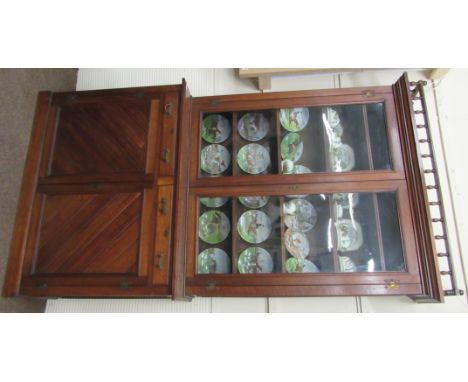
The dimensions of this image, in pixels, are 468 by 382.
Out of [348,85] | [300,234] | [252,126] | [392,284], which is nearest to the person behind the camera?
[392,284]

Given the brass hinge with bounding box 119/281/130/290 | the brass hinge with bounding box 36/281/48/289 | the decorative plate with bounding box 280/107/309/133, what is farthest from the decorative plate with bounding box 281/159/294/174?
the brass hinge with bounding box 36/281/48/289

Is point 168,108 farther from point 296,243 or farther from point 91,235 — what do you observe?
point 296,243

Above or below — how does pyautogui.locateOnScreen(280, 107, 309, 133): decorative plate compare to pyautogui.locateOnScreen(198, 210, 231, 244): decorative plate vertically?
above

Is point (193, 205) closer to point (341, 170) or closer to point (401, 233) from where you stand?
point (341, 170)

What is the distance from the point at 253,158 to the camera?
1.07 meters

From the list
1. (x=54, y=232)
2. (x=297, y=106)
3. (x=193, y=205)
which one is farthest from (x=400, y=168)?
(x=54, y=232)

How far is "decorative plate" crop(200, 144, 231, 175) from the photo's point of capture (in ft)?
3.46

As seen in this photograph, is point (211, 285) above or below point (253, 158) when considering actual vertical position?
below

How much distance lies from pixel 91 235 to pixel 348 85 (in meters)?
0.99

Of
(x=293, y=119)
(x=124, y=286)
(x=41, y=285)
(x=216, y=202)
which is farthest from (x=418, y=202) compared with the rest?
(x=41, y=285)

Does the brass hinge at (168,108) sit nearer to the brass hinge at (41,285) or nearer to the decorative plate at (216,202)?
the decorative plate at (216,202)

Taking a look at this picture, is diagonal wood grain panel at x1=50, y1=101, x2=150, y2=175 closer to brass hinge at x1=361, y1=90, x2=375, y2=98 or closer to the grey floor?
the grey floor

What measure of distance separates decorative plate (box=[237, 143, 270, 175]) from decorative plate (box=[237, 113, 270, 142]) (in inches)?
1.2

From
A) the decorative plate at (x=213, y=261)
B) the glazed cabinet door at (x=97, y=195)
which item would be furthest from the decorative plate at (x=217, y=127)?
the decorative plate at (x=213, y=261)
